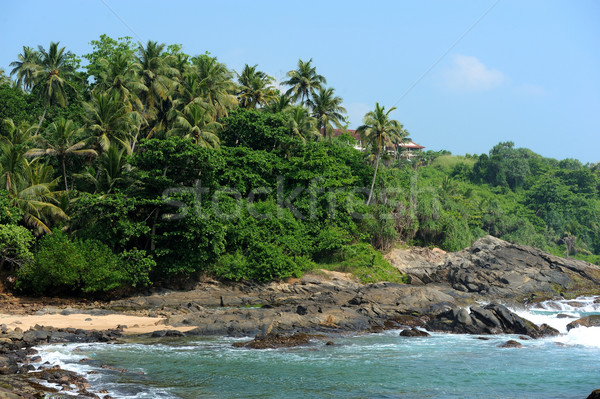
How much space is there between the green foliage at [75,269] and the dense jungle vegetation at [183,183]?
2.6 inches

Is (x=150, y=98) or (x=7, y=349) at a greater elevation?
(x=150, y=98)

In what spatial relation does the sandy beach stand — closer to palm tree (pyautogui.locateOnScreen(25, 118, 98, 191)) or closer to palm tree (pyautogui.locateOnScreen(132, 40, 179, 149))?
palm tree (pyautogui.locateOnScreen(25, 118, 98, 191))

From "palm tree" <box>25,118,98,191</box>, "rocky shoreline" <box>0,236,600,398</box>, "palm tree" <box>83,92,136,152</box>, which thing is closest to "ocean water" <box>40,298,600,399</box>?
"rocky shoreline" <box>0,236,600,398</box>

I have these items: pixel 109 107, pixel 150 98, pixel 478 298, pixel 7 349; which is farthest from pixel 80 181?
pixel 478 298

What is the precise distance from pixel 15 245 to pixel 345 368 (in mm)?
16955

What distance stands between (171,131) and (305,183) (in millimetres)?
9173

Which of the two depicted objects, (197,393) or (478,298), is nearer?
(197,393)

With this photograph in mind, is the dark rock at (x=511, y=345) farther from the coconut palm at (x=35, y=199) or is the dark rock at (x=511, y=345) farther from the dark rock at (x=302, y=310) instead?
the coconut palm at (x=35, y=199)

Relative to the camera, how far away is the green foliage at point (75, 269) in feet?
80.2

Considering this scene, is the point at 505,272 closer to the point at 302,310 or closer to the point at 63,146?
the point at 302,310

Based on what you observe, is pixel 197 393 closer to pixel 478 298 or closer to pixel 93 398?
pixel 93 398

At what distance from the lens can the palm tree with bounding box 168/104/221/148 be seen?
105ft

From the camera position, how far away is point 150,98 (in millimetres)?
35219

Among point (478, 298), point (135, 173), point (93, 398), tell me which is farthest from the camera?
point (478, 298)
